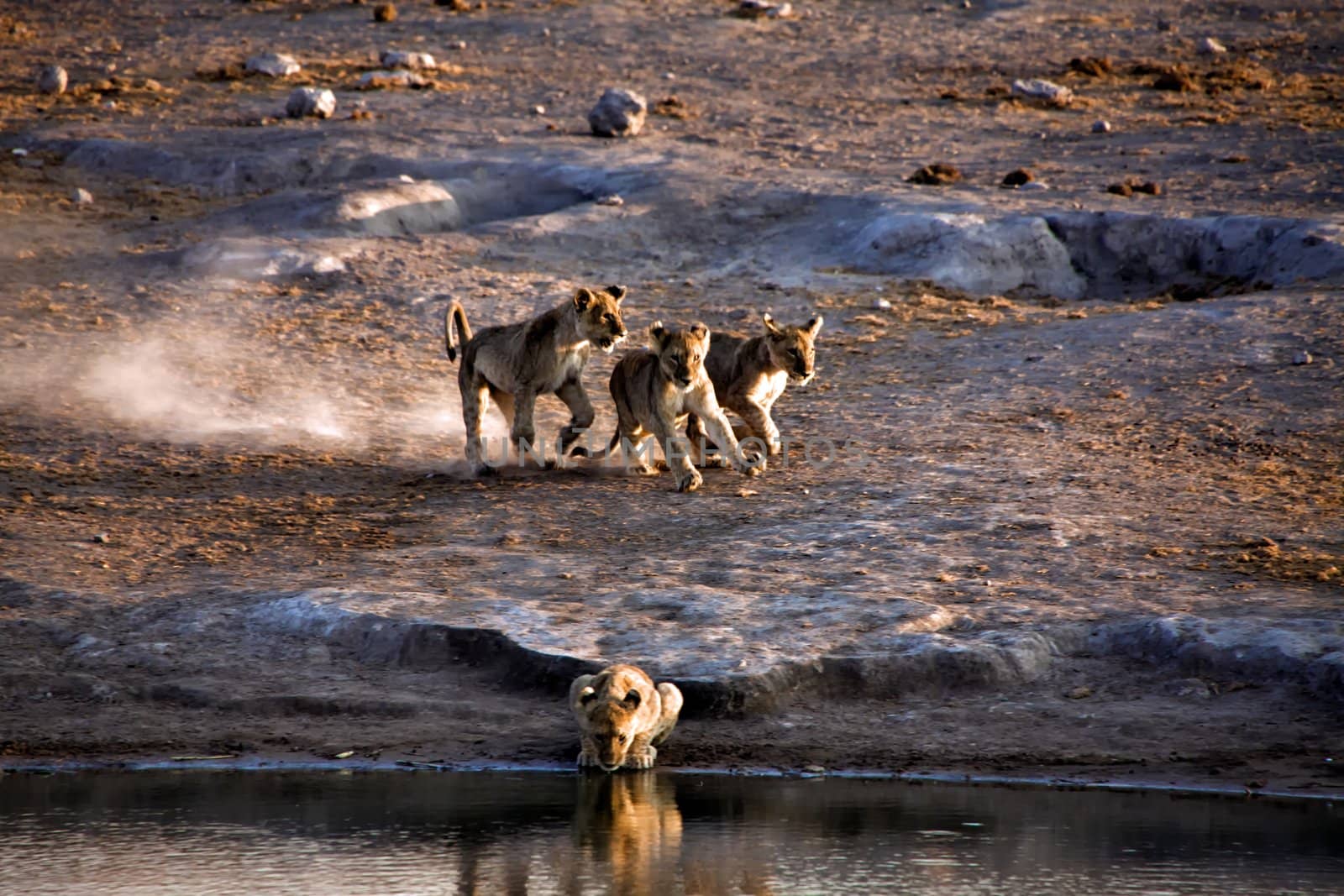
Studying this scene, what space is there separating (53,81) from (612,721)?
18.0m

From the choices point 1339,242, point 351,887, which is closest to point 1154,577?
point 351,887

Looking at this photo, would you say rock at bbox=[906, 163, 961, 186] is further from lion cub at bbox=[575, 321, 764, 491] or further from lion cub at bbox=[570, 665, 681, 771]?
lion cub at bbox=[570, 665, 681, 771]

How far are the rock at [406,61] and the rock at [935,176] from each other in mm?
8084

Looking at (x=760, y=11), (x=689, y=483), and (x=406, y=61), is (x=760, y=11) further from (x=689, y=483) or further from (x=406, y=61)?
(x=689, y=483)

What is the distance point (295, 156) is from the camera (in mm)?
19078

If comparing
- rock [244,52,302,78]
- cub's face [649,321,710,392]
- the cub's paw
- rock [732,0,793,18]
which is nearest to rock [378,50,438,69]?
rock [244,52,302,78]

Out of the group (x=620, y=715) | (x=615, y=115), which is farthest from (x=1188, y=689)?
(x=615, y=115)

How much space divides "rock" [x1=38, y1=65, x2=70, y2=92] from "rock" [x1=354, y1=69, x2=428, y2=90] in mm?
3820

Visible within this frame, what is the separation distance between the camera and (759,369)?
11391 mm

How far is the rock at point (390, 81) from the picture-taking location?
22.0m

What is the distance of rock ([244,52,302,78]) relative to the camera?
22.8 meters

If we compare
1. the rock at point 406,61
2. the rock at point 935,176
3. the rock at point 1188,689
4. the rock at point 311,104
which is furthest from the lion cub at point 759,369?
the rock at point 406,61

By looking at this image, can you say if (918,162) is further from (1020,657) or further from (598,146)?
(1020,657)

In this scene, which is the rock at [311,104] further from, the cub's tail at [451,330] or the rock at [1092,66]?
the rock at [1092,66]
